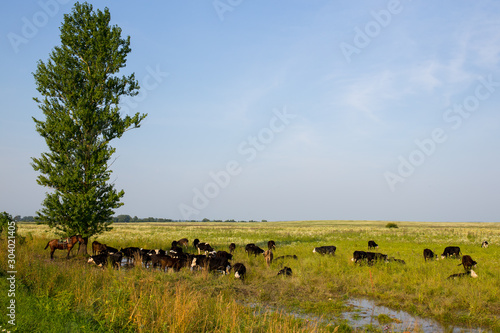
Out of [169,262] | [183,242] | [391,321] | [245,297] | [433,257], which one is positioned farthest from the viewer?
[183,242]

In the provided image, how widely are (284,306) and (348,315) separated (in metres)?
2.15

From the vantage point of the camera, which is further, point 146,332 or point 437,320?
point 437,320

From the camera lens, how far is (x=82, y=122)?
22234mm

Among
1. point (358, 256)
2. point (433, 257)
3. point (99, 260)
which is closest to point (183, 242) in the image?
point (99, 260)

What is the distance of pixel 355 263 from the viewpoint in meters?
18.8

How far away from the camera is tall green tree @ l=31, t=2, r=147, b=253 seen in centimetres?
2164

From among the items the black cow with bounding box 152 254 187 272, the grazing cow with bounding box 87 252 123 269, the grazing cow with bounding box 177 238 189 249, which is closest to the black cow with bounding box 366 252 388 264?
the black cow with bounding box 152 254 187 272

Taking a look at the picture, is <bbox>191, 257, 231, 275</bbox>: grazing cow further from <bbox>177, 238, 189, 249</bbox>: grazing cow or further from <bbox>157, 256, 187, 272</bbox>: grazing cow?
<bbox>177, 238, 189, 249</bbox>: grazing cow

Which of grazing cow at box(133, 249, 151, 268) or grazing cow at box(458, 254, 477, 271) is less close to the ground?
grazing cow at box(133, 249, 151, 268)

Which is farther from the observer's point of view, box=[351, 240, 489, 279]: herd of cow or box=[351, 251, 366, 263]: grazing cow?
box=[351, 251, 366, 263]: grazing cow

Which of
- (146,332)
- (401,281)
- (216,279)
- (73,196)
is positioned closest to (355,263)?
(401,281)

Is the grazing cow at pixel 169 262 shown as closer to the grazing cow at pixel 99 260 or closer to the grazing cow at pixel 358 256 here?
the grazing cow at pixel 99 260

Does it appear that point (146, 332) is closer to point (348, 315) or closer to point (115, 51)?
point (348, 315)

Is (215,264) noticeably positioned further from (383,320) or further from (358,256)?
(383,320)
